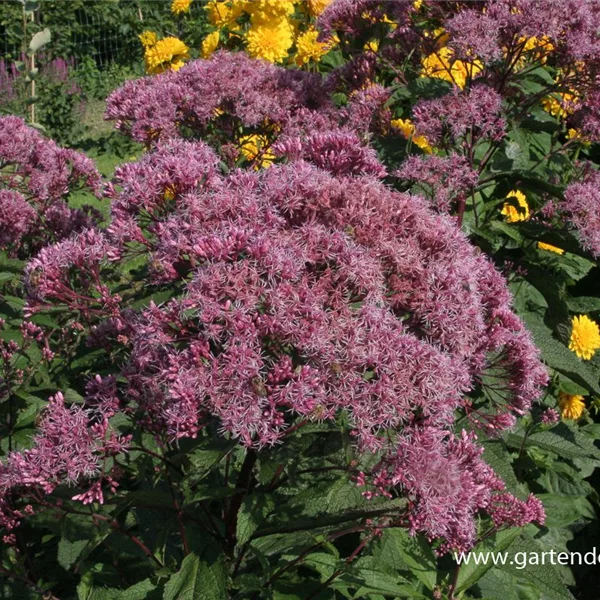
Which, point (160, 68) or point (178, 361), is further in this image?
point (160, 68)

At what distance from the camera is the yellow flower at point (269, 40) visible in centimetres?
477

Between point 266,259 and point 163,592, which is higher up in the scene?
point 266,259

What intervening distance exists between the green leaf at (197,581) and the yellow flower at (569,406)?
219 cm

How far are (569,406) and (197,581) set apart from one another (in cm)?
230

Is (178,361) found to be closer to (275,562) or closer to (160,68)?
(275,562)

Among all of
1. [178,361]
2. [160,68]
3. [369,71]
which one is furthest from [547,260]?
[160,68]

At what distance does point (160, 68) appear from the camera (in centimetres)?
519

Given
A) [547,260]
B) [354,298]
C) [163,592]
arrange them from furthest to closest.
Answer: [547,260] < [163,592] < [354,298]

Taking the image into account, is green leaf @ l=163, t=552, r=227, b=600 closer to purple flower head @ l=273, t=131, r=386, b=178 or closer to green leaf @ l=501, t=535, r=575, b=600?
green leaf @ l=501, t=535, r=575, b=600

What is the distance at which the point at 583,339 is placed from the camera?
12.6 ft

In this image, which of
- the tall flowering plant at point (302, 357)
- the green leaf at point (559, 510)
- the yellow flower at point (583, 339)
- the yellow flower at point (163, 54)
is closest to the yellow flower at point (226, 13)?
the yellow flower at point (163, 54)

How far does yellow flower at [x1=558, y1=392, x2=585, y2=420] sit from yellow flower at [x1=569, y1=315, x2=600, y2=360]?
0.20 metres

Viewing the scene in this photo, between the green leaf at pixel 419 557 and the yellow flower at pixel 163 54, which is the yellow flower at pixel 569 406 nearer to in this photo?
the green leaf at pixel 419 557

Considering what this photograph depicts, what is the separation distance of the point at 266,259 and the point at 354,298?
252 millimetres
